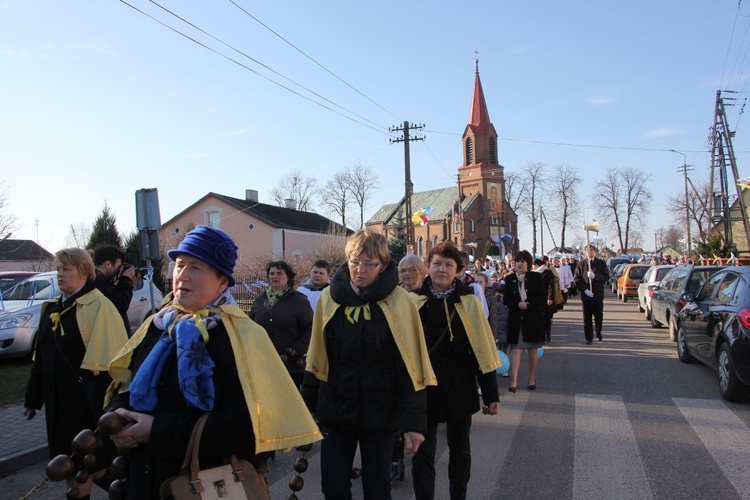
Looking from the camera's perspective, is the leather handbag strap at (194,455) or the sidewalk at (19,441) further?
the sidewalk at (19,441)

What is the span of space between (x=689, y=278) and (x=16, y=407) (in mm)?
12194

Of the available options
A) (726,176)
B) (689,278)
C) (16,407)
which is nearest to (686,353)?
(689,278)

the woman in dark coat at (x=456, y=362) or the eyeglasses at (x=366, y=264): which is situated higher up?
the eyeglasses at (x=366, y=264)

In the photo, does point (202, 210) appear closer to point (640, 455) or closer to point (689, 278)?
point (689, 278)

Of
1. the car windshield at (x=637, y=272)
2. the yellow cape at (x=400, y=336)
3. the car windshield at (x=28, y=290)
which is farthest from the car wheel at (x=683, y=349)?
the car windshield at (x=637, y=272)

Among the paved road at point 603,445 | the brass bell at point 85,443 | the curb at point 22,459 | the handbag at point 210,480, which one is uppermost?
the brass bell at point 85,443

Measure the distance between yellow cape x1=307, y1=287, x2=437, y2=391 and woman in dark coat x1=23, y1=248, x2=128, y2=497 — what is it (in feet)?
4.96

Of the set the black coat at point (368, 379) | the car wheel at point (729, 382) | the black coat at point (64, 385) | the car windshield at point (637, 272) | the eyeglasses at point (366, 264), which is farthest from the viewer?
the car windshield at point (637, 272)

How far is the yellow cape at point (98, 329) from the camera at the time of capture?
3.65 metres

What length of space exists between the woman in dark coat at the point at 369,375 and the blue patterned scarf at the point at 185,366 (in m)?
1.13

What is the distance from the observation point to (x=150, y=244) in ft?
32.6

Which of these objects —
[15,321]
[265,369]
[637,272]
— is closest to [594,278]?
[265,369]

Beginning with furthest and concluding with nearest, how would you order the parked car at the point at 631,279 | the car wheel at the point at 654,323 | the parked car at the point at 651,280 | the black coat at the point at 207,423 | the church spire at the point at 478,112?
1. the church spire at the point at 478,112
2. the parked car at the point at 631,279
3. the parked car at the point at 651,280
4. the car wheel at the point at 654,323
5. the black coat at the point at 207,423

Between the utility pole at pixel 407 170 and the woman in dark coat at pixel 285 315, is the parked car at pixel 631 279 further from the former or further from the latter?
the woman in dark coat at pixel 285 315
